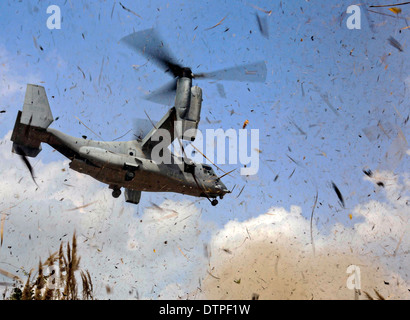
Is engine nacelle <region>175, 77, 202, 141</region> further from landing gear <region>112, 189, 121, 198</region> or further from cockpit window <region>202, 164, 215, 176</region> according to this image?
landing gear <region>112, 189, 121, 198</region>

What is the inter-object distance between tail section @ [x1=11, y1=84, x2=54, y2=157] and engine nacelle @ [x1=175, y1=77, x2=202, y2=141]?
642 centimetres

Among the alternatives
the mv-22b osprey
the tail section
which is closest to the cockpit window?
the mv-22b osprey

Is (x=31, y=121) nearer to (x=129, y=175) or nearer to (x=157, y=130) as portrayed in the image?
(x=129, y=175)

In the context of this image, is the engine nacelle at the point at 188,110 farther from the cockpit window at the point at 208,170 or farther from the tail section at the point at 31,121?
the tail section at the point at 31,121

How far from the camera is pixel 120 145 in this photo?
74.9ft

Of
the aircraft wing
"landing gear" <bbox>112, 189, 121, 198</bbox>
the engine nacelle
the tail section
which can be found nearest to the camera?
the tail section

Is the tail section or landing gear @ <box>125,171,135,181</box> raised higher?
the tail section

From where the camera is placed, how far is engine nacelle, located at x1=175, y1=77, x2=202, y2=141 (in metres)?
22.1

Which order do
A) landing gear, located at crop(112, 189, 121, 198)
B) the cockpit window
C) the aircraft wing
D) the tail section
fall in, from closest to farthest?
the tail section → the aircraft wing → landing gear, located at crop(112, 189, 121, 198) → the cockpit window

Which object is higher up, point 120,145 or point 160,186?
point 120,145

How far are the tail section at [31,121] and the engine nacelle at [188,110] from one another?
6421mm
